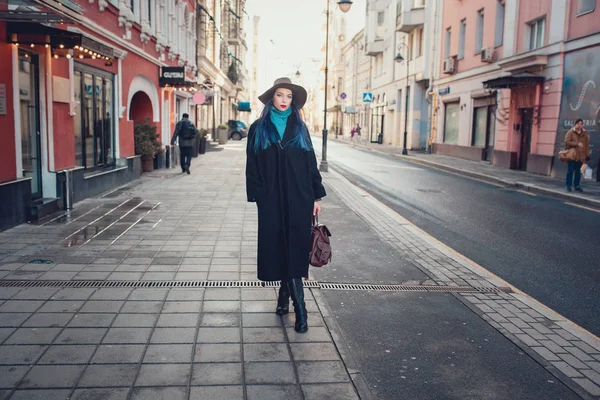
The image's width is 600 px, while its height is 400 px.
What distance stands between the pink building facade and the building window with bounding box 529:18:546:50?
4 centimetres

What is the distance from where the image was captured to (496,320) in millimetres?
4918

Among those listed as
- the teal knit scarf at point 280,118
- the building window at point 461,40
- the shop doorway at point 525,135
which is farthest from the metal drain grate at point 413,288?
the building window at point 461,40

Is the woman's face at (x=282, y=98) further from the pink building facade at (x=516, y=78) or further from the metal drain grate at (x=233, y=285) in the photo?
the pink building facade at (x=516, y=78)

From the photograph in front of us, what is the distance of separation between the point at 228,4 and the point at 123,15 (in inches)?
1173

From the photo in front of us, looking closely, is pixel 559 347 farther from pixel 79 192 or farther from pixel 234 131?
pixel 234 131

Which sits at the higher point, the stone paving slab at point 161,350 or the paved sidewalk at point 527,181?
the paved sidewalk at point 527,181

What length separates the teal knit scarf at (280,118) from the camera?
14.7ft

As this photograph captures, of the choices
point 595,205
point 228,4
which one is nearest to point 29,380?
point 595,205

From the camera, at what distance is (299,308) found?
4457 mm

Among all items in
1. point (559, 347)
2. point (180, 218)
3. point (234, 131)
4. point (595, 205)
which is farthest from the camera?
point (234, 131)

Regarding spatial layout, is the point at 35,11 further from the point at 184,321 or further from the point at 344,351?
the point at 344,351

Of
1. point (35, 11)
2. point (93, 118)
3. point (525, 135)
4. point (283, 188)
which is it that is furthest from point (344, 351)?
point (525, 135)

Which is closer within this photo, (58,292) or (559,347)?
(559,347)

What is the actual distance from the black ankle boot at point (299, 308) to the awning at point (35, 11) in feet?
17.2
